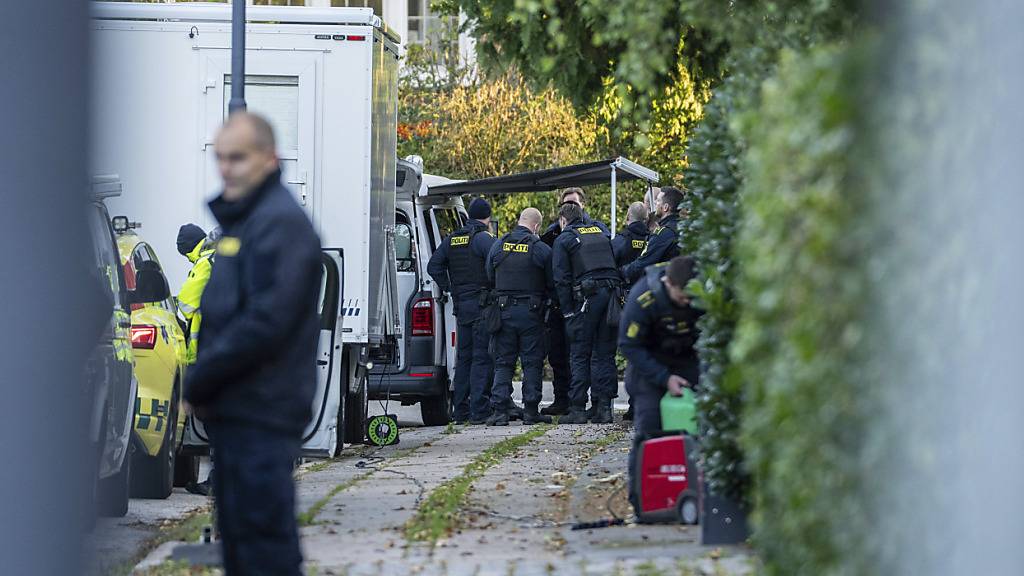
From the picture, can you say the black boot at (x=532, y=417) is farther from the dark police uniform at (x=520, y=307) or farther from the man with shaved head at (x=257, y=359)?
the man with shaved head at (x=257, y=359)

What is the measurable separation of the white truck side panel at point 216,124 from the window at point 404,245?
290cm

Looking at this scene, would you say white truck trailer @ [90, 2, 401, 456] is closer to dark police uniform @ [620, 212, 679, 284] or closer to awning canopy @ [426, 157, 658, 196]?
dark police uniform @ [620, 212, 679, 284]

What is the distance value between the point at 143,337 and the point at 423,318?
18.0 ft

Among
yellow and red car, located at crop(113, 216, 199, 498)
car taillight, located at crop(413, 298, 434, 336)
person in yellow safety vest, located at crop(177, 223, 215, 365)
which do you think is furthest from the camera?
car taillight, located at crop(413, 298, 434, 336)

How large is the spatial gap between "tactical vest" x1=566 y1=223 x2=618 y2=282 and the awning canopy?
115 centimetres

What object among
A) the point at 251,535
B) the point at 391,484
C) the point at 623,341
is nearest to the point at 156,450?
the point at 391,484

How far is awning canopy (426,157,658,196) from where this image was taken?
1653cm

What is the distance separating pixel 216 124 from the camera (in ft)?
40.3

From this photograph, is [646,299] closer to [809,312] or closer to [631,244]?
[809,312]

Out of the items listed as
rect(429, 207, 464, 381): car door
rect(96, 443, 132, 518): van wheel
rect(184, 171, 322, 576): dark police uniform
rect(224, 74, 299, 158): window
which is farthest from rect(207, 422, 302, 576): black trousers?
rect(429, 207, 464, 381): car door

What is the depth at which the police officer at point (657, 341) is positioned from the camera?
8.80m

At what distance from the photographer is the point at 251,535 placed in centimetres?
549

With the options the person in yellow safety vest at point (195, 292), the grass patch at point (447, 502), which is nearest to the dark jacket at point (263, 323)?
the grass patch at point (447, 502)

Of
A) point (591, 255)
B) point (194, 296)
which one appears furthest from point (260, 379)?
point (591, 255)
